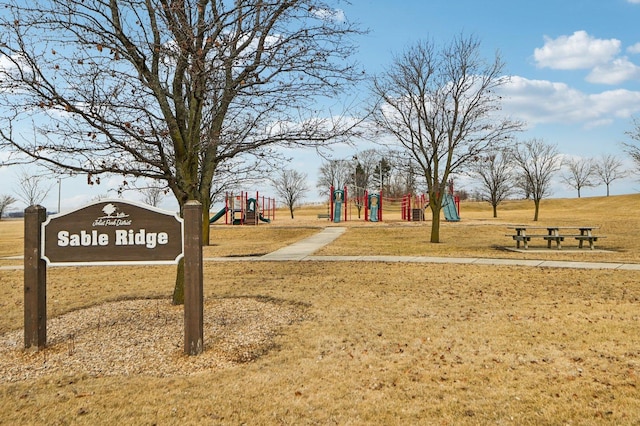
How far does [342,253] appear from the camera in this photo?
1468cm

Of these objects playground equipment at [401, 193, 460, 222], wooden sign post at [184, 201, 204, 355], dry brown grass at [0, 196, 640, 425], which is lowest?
dry brown grass at [0, 196, 640, 425]

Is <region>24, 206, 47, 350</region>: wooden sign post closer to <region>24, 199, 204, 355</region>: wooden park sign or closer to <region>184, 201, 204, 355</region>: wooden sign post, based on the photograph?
<region>24, 199, 204, 355</region>: wooden park sign

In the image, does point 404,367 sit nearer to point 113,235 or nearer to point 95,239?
point 113,235

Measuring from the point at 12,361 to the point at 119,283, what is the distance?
513 cm

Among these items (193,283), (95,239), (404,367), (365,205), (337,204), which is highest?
(337,204)

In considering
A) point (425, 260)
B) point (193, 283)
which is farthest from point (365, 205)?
point (193, 283)

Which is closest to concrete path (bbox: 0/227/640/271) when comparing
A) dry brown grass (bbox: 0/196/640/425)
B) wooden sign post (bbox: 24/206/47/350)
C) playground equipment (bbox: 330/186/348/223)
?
dry brown grass (bbox: 0/196/640/425)

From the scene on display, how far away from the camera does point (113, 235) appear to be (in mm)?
5016

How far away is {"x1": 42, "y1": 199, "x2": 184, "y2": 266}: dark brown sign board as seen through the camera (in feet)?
16.3

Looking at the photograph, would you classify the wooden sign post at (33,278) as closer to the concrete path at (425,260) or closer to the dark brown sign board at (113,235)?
the dark brown sign board at (113,235)

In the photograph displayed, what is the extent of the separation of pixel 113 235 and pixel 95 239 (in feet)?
0.64

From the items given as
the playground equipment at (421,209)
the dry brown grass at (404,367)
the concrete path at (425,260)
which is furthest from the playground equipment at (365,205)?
the dry brown grass at (404,367)

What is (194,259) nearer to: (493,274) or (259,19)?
(259,19)

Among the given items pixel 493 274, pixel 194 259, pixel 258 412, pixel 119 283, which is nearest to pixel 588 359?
pixel 258 412
